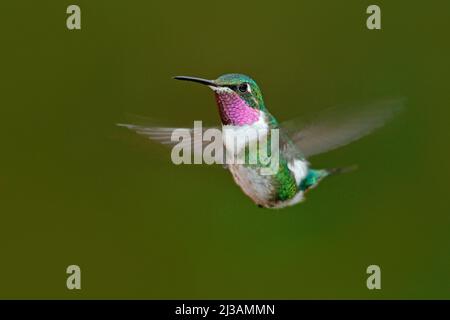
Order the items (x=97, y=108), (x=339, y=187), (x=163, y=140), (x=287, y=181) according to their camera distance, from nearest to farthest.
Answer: (x=163, y=140)
(x=287, y=181)
(x=97, y=108)
(x=339, y=187)

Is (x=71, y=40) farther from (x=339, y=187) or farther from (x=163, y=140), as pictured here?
(x=163, y=140)

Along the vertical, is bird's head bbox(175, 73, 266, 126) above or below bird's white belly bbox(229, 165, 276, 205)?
above

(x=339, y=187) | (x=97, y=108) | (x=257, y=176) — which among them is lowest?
(x=257, y=176)

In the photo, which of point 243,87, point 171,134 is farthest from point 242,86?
point 171,134

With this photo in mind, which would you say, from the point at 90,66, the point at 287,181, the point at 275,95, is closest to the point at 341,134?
the point at 287,181

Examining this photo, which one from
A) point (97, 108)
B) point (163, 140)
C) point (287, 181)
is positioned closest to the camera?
point (163, 140)

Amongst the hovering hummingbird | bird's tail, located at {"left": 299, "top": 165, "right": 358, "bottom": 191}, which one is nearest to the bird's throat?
the hovering hummingbird

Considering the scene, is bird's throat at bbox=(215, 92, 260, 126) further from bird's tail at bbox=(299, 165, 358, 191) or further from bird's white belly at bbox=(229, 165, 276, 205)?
bird's tail at bbox=(299, 165, 358, 191)

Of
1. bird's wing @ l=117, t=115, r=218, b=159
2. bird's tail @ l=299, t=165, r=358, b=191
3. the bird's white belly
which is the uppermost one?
bird's wing @ l=117, t=115, r=218, b=159
